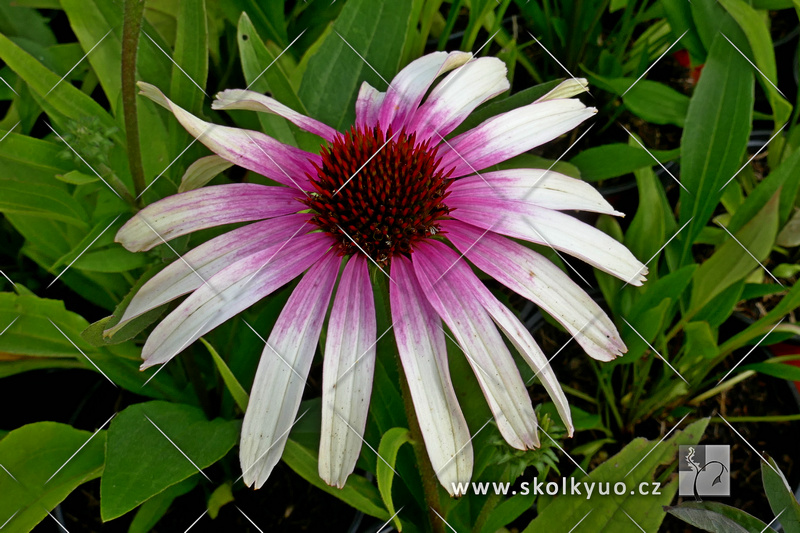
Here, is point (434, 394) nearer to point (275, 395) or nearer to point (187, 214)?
point (275, 395)

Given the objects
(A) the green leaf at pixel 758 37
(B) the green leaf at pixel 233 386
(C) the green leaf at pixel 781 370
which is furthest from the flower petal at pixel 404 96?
(C) the green leaf at pixel 781 370

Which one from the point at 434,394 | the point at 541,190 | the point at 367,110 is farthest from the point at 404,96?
the point at 434,394

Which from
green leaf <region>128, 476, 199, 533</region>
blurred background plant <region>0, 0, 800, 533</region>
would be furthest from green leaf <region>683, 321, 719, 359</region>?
green leaf <region>128, 476, 199, 533</region>

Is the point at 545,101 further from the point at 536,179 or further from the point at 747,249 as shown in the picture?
the point at 747,249

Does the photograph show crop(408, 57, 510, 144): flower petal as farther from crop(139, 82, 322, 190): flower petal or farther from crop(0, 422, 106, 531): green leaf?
crop(0, 422, 106, 531): green leaf

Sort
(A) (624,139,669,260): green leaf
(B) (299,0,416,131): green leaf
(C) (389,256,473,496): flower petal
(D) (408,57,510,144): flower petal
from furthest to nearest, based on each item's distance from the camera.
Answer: (A) (624,139,669,260): green leaf < (B) (299,0,416,131): green leaf < (D) (408,57,510,144): flower petal < (C) (389,256,473,496): flower petal

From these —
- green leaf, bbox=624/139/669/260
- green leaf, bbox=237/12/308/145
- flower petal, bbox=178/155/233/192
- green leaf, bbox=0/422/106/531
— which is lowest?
green leaf, bbox=0/422/106/531

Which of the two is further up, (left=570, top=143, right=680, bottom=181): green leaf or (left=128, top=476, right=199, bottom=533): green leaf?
(left=570, top=143, right=680, bottom=181): green leaf

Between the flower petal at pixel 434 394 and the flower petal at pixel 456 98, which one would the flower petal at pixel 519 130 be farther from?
the flower petal at pixel 434 394
